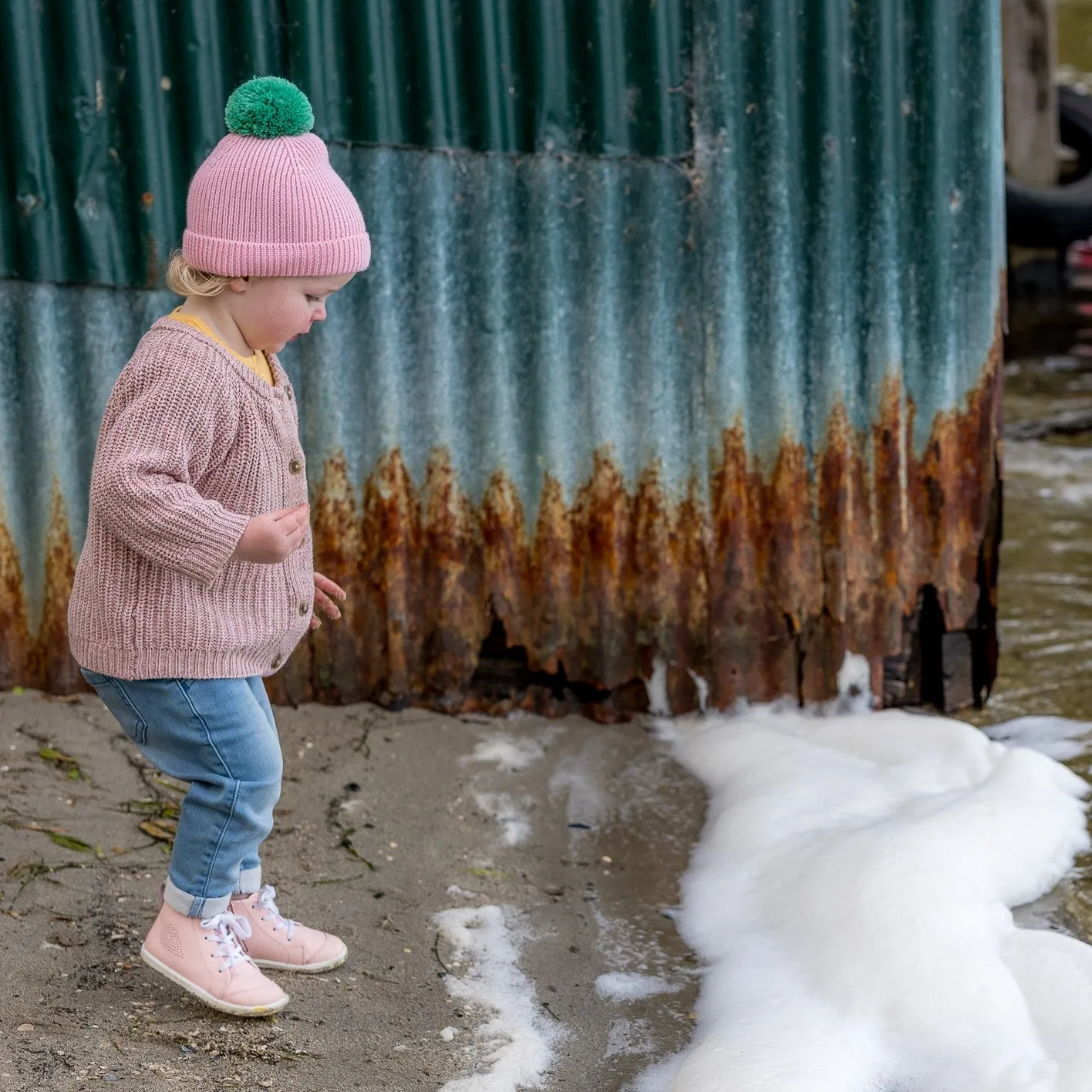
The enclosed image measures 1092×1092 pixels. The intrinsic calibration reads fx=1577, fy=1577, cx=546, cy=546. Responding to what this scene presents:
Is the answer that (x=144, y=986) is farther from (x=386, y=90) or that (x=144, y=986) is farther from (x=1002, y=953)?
(x=386, y=90)

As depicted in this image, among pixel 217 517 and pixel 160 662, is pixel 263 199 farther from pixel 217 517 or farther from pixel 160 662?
pixel 160 662

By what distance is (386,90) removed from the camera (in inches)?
138

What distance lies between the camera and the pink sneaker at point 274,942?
2863 millimetres

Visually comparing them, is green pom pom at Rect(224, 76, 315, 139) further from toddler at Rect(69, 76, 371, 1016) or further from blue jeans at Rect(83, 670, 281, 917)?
blue jeans at Rect(83, 670, 281, 917)

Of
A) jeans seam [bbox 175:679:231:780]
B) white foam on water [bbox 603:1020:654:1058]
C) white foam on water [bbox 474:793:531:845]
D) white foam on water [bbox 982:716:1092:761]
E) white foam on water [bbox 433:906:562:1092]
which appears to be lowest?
white foam on water [bbox 603:1020:654:1058]

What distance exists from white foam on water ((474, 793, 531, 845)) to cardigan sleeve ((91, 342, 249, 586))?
1.23 meters

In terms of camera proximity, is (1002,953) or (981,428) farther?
(981,428)

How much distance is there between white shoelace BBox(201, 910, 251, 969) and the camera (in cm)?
267

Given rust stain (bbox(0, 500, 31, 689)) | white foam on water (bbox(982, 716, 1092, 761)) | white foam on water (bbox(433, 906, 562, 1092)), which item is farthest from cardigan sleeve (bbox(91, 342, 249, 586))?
white foam on water (bbox(982, 716, 1092, 761))

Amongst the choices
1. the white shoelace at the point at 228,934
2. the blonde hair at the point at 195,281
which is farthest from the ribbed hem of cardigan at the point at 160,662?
the blonde hair at the point at 195,281

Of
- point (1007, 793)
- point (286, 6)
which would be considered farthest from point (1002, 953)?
point (286, 6)

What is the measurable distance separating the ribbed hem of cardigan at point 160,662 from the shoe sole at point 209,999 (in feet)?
1.64

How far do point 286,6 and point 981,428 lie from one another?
191 cm

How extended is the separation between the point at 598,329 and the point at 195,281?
52.4 inches
